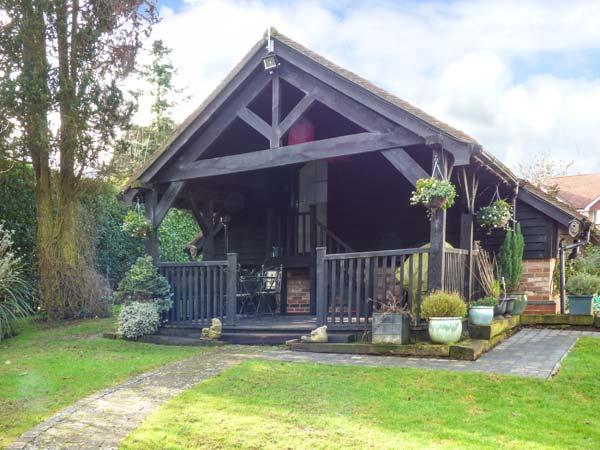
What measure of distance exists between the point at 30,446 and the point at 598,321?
8.63 meters

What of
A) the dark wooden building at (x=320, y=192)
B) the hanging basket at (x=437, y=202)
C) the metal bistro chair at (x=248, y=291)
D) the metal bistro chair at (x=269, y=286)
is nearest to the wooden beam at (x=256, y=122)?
the dark wooden building at (x=320, y=192)

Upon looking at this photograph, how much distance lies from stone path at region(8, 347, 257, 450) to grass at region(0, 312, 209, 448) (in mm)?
169

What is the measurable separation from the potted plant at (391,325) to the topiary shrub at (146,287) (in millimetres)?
3934

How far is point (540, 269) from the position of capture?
950cm

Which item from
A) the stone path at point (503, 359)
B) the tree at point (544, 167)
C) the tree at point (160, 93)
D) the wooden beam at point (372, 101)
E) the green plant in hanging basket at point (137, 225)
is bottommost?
the stone path at point (503, 359)

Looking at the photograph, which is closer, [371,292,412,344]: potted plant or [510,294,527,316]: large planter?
[371,292,412,344]: potted plant

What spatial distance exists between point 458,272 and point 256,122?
12.7 feet

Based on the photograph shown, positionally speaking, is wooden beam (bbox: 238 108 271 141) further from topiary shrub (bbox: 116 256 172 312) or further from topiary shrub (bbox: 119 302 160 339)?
topiary shrub (bbox: 119 302 160 339)

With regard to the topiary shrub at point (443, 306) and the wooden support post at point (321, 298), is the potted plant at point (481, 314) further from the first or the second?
the wooden support post at point (321, 298)

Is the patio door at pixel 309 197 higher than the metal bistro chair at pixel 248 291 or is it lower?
higher

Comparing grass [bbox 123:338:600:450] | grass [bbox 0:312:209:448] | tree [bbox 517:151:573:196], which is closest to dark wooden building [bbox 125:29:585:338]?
grass [bbox 0:312:209:448]

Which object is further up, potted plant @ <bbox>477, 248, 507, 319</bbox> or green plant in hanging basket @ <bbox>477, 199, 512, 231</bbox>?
green plant in hanging basket @ <bbox>477, 199, 512, 231</bbox>

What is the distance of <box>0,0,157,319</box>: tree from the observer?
10016 millimetres

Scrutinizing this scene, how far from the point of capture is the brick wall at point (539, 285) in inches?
372
